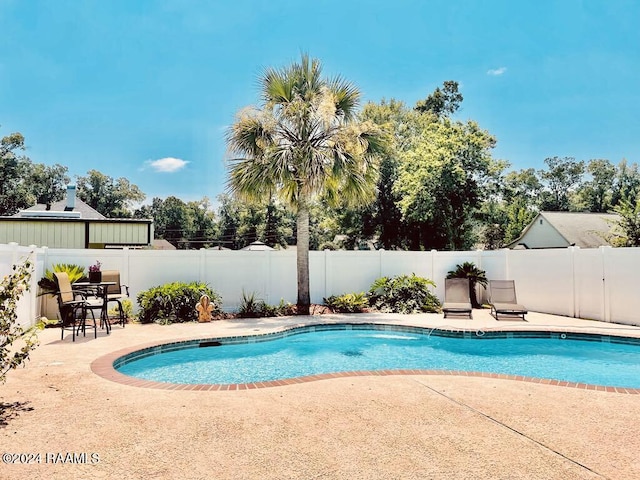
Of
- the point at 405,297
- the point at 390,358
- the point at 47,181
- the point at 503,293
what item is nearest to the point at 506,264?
the point at 503,293

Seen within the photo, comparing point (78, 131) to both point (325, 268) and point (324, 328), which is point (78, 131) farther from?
point (324, 328)

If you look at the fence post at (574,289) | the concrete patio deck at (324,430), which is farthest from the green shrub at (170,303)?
the fence post at (574,289)

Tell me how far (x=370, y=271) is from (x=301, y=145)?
4.65m

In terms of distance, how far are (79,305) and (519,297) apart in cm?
1190

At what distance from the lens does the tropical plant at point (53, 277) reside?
10320mm

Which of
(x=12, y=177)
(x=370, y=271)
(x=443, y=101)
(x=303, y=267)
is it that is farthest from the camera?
(x=12, y=177)

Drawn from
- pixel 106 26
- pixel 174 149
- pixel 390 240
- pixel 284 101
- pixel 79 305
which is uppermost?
pixel 174 149

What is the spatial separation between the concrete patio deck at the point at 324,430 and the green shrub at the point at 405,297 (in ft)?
23.4

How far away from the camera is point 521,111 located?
22.6m

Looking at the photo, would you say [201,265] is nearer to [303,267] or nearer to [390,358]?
[303,267]

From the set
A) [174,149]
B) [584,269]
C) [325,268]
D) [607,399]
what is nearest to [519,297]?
[584,269]

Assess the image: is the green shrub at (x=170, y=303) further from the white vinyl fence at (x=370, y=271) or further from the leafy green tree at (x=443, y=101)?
the leafy green tree at (x=443, y=101)

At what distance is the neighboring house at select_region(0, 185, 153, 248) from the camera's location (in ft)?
54.6

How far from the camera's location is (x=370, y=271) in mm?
14055
